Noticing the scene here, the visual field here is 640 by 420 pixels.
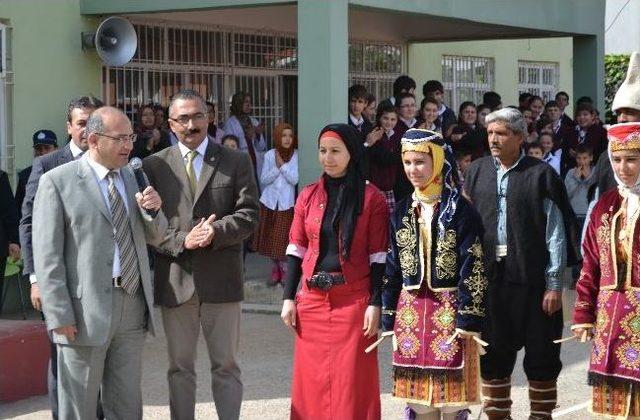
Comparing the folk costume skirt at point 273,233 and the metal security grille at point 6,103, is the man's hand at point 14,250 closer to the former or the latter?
the folk costume skirt at point 273,233

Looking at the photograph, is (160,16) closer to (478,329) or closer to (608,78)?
(478,329)

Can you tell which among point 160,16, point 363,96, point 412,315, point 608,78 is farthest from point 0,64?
point 608,78

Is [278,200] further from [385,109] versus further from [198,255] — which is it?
[198,255]

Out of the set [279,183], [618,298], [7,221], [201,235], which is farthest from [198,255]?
[279,183]

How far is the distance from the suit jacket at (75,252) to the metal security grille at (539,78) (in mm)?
17880

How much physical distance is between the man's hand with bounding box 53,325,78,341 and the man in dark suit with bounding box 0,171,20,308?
7.77 feet

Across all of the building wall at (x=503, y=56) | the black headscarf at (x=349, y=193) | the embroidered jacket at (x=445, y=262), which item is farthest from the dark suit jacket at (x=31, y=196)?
the building wall at (x=503, y=56)

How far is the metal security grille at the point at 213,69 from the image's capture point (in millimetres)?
14789

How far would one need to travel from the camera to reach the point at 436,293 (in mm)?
5984

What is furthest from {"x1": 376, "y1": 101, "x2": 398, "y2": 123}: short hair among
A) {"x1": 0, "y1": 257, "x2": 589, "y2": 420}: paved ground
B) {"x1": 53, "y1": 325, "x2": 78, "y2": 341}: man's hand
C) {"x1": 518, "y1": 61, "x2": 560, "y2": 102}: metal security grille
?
{"x1": 518, "y1": 61, "x2": 560, "y2": 102}: metal security grille

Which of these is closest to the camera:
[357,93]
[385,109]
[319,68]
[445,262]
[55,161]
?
[445,262]

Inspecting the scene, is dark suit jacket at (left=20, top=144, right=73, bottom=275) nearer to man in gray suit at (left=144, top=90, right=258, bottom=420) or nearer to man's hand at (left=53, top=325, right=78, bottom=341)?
man in gray suit at (left=144, top=90, right=258, bottom=420)

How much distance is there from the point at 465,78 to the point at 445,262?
1608 centimetres

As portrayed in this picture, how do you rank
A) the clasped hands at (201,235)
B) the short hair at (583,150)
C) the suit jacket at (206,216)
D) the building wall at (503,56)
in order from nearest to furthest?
the clasped hands at (201,235) → the suit jacket at (206,216) → the short hair at (583,150) → the building wall at (503,56)
